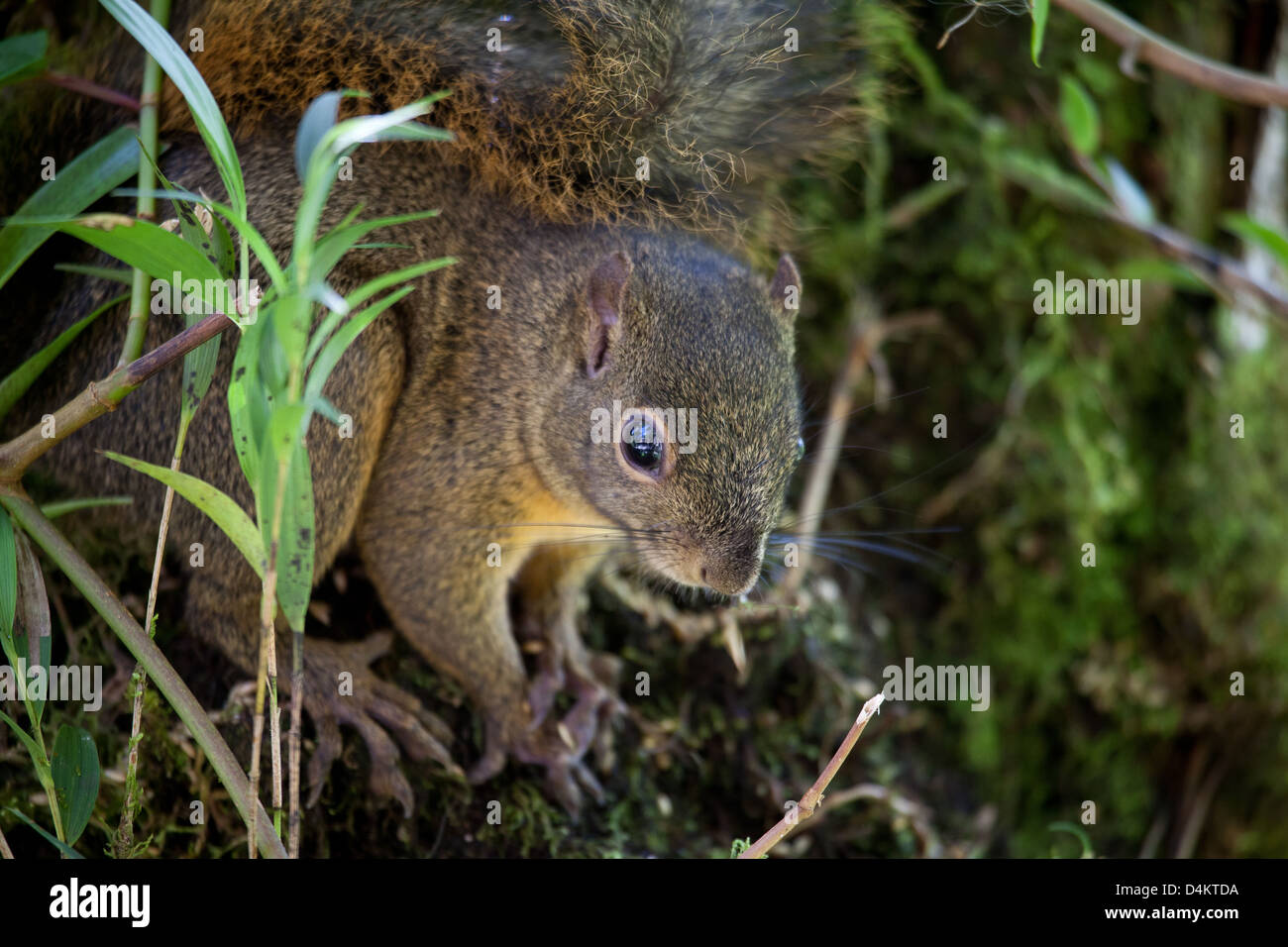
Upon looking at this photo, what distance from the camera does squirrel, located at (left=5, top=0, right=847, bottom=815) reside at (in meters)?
2.02

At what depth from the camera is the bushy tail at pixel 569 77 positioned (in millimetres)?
2018

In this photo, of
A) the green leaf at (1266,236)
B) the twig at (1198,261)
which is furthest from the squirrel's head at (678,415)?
the twig at (1198,261)

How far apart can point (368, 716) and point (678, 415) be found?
872 mm

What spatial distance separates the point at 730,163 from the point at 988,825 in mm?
2008

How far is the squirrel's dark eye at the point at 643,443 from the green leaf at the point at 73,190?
938 mm

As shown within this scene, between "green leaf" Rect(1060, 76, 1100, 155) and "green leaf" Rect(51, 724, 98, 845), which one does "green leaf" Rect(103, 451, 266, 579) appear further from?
"green leaf" Rect(1060, 76, 1100, 155)

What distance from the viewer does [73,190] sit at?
172 centimetres

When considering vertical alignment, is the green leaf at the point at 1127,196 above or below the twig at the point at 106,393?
above

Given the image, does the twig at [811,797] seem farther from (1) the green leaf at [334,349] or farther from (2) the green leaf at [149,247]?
(2) the green leaf at [149,247]

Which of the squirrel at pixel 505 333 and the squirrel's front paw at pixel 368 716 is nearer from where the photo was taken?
the squirrel at pixel 505 333

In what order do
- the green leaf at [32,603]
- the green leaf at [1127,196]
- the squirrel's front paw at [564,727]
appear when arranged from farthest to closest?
1. the green leaf at [1127,196]
2. the squirrel's front paw at [564,727]
3. the green leaf at [32,603]

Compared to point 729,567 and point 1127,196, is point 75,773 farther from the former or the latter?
point 1127,196

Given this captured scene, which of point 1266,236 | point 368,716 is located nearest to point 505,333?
point 368,716

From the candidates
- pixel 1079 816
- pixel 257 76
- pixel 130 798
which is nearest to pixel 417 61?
pixel 257 76
